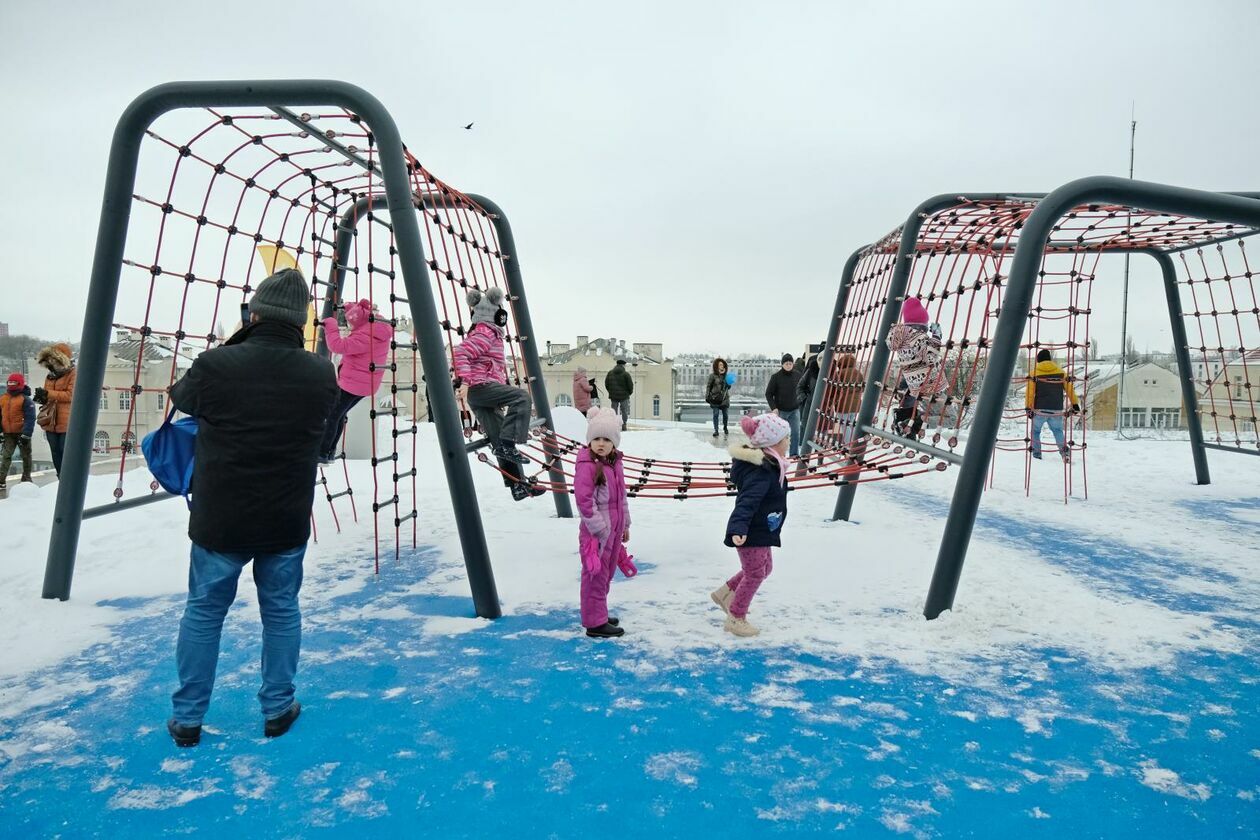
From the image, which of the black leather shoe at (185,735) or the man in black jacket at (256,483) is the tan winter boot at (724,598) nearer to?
the man in black jacket at (256,483)

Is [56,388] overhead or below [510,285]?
below

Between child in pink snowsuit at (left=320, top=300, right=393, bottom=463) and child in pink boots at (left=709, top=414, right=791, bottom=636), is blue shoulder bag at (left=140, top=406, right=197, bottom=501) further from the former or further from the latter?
child in pink boots at (left=709, top=414, right=791, bottom=636)

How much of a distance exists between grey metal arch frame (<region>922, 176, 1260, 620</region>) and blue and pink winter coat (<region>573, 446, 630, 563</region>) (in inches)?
67.7

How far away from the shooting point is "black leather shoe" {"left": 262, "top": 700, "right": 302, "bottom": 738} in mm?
2623

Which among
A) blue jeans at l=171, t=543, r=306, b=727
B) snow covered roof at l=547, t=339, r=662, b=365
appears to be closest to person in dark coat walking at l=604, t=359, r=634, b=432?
blue jeans at l=171, t=543, r=306, b=727

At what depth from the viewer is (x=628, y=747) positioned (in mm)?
2564

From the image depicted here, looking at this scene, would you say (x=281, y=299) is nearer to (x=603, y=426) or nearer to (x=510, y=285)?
(x=603, y=426)

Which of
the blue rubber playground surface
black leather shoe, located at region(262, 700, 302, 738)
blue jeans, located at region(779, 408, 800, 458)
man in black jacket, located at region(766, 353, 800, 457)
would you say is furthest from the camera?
blue jeans, located at region(779, 408, 800, 458)

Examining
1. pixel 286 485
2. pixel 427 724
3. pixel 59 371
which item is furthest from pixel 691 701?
pixel 59 371

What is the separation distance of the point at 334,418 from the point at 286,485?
2084 millimetres

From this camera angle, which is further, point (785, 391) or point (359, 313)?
point (785, 391)

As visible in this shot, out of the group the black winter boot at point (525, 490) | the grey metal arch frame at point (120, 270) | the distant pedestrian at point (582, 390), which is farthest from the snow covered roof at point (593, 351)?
the grey metal arch frame at point (120, 270)

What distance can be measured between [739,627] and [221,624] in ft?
7.46

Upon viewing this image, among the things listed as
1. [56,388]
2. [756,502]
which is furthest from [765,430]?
[56,388]
